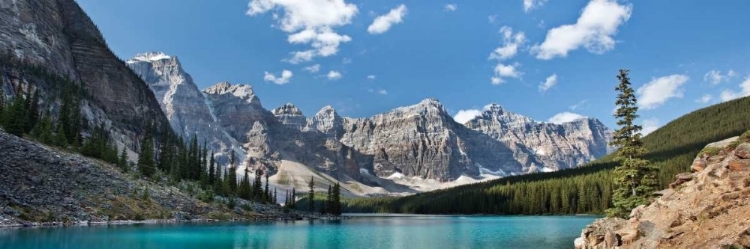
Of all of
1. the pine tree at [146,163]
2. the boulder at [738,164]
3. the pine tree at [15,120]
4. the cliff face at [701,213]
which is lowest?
the cliff face at [701,213]

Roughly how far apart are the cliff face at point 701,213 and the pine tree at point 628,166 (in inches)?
342

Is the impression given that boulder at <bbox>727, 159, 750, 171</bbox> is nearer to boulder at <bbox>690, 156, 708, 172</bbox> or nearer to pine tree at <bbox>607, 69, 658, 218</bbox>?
boulder at <bbox>690, 156, 708, 172</bbox>

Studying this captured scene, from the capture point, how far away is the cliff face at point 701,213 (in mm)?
22375

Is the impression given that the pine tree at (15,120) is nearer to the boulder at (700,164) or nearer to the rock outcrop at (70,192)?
the rock outcrop at (70,192)

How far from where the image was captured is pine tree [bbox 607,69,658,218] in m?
42.5

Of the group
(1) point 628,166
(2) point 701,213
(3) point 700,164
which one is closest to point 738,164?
(2) point 701,213

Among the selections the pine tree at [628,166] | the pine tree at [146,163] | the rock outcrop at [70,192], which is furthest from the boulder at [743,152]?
the pine tree at [146,163]

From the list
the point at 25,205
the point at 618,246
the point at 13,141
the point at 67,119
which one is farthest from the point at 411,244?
the point at 67,119

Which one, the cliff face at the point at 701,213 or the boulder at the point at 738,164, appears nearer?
the cliff face at the point at 701,213

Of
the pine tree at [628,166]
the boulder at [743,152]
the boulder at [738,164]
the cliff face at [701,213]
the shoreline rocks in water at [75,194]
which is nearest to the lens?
the cliff face at [701,213]

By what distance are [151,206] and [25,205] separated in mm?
25431

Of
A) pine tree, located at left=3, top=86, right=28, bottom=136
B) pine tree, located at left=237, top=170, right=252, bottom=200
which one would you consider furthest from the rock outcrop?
pine tree, located at left=237, top=170, right=252, bottom=200

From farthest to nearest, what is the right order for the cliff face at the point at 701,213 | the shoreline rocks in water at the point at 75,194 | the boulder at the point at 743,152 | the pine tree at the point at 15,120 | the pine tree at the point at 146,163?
1. the pine tree at the point at 146,163
2. the pine tree at the point at 15,120
3. the shoreline rocks in water at the point at 75,194
4. the boulder at the point at 743,152
5. the cliff face at the point at 701,213

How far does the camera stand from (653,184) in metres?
43.2
